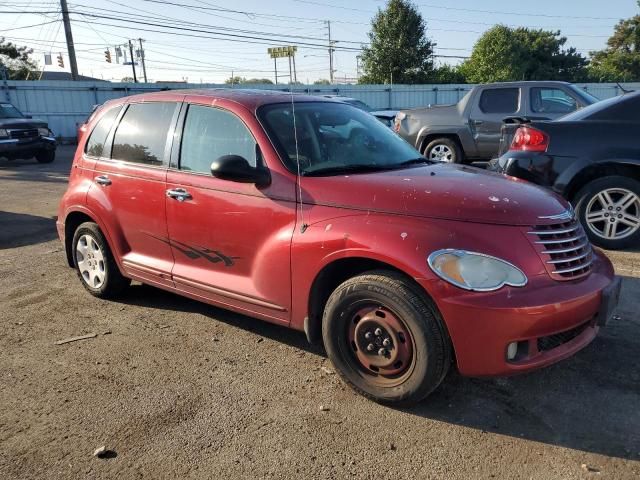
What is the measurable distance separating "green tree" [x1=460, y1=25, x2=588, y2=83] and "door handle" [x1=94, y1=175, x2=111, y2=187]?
47.7 meters

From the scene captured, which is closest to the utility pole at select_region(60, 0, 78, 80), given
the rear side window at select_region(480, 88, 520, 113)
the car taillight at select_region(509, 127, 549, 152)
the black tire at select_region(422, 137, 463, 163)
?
the black tire at select_region(422, 137, 463, 163)

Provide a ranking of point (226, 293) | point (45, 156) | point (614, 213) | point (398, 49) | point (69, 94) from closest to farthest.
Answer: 1. point (226, 293)
2. point (614, 213)
3. point (45, 156)
4. point (69, 94)
5. point (398, 49)

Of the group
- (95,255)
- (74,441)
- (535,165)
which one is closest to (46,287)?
(95,255)

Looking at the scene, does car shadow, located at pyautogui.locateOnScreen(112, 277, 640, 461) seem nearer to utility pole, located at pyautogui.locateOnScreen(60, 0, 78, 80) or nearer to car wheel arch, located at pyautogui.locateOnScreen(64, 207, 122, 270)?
car wheel arch, located at pyautogui.locateOnScreen(64, 207, 122, 270)

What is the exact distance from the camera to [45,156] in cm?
1630

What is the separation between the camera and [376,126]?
166 inches

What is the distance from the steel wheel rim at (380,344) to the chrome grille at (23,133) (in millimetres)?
15115

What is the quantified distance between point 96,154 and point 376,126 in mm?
2436

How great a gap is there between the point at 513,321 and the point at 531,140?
360 cm

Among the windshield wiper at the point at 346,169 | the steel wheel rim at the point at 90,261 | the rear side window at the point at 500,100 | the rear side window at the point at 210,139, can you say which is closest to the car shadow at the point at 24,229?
the steel wheel rim at the point at 90,261

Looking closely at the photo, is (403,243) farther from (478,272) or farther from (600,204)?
(600,204)

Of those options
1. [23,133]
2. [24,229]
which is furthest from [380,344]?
[23,133]

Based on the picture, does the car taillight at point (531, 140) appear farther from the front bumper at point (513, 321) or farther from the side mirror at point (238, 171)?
the side mirror at point (238, 171)

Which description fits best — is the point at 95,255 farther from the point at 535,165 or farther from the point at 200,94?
the point at 535,165
